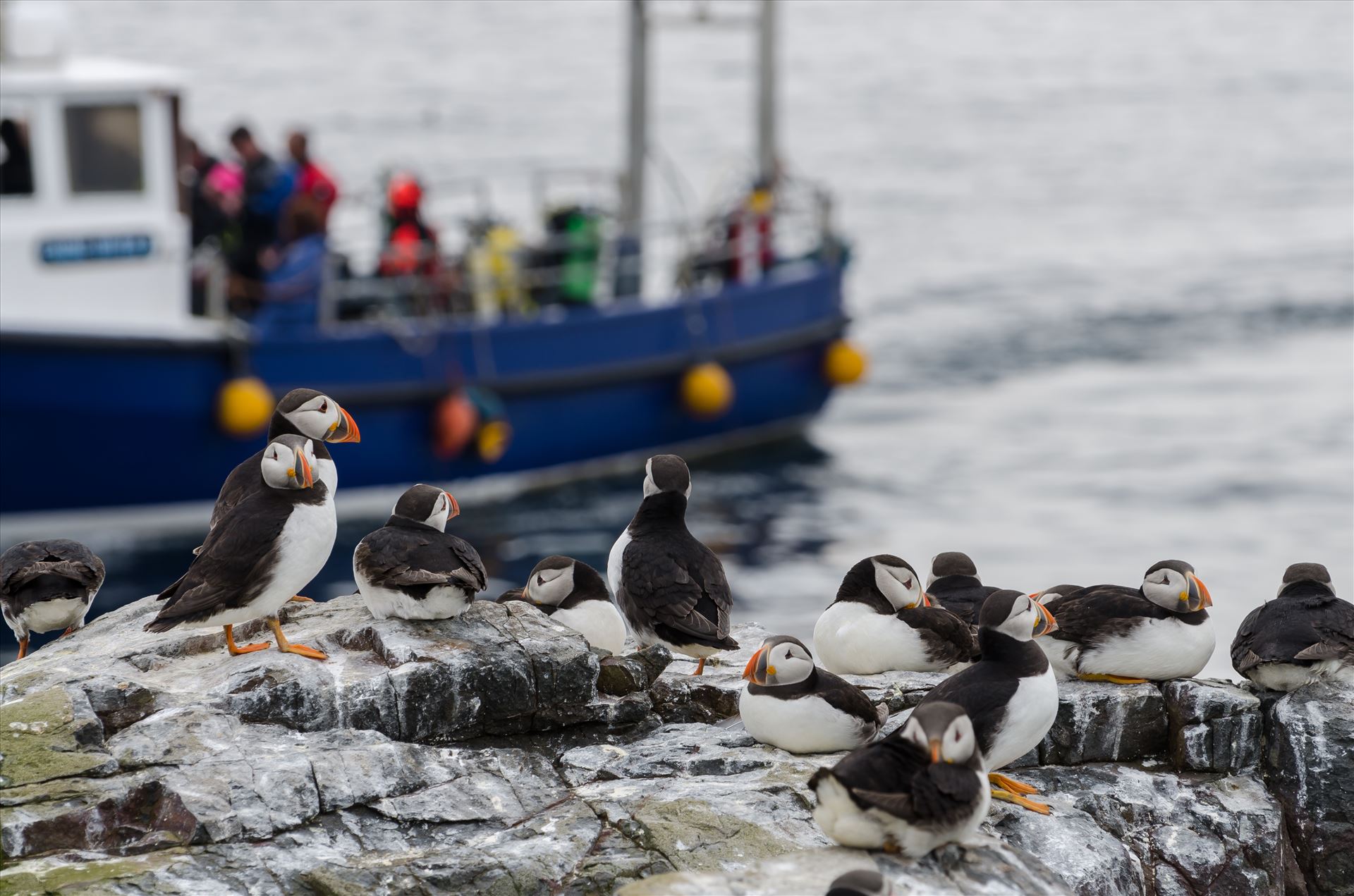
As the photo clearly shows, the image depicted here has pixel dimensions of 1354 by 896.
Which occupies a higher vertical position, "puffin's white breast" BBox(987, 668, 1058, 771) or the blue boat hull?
"puffin's white breast" BBox(987, 668, 1058, 771)

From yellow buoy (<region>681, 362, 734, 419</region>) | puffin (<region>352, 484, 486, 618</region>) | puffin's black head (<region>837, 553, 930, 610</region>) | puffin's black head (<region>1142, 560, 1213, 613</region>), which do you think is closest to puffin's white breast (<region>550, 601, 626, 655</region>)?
puffin (<region>352, 484, 486, 618</region>)

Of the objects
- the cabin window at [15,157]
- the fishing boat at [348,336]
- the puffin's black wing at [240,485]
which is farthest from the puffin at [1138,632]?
the cabin window at [15,157]

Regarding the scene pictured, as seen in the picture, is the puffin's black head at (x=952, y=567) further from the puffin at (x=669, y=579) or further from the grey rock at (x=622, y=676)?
the grey rock at (x=622, y=676)

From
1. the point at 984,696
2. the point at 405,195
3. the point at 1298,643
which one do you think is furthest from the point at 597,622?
the point at 405,195

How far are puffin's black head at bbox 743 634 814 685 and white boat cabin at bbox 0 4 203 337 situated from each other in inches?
393

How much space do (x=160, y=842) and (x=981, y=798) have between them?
271 cm

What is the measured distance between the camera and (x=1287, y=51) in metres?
65.6

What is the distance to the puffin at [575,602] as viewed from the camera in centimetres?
800

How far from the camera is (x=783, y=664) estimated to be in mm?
6578

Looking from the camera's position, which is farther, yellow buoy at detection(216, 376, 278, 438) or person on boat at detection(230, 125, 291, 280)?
person on boat at detection(230, 125, 291, 280)

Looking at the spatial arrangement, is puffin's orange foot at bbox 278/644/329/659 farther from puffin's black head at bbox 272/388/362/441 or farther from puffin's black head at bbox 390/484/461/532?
puffin's black head at bbox 272/388/362/441

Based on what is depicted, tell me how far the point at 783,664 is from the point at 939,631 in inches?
42.9

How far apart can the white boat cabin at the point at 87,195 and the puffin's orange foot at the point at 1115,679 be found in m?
10.2

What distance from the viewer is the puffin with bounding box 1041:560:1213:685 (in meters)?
7.25
